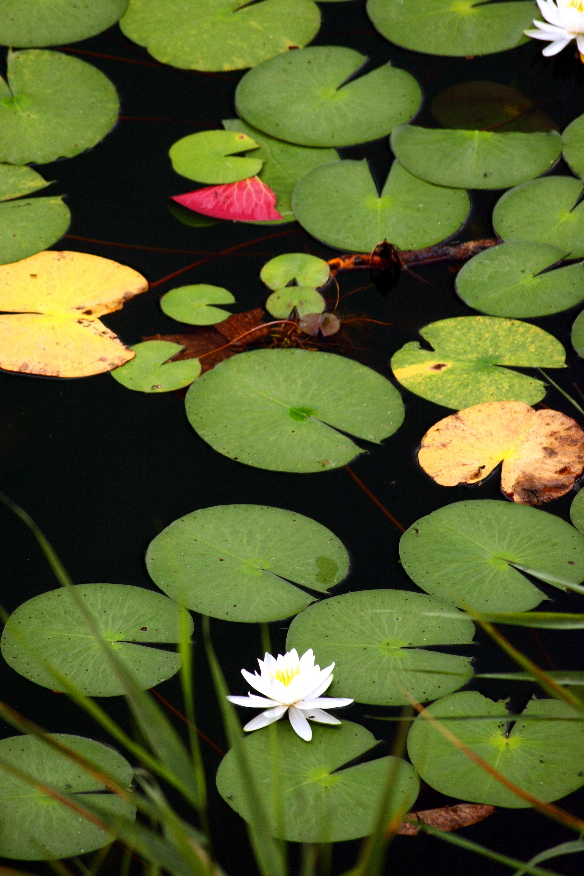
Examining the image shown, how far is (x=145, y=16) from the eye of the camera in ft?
Result: 10.4

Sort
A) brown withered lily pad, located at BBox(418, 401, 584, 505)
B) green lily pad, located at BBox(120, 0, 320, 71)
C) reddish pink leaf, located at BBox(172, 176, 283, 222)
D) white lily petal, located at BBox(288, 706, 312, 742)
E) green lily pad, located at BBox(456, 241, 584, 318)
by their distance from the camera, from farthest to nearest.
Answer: green lily pad, located at BBox(120, 0, 320, 71), reddish pink leaf, located at BBox(172, 176, 283, 222), green lily pad, located at BBox(456, 241, 584, 318), brown withered lily pad, located at BBox(418, 401, 584, 505), white lily petal, located at BBox(288, 706, 312, 742)

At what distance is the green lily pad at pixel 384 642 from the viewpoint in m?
1.62

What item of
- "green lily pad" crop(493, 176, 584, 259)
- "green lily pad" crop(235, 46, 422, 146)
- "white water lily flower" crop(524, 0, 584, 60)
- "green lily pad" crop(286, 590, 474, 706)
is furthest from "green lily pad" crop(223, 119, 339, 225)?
"green lily pad" crop(286, 590, 474, 706)

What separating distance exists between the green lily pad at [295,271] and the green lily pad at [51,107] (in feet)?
2.83

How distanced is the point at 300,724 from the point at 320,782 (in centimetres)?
11

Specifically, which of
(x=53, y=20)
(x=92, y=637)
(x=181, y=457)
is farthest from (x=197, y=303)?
(x=53, y=20)

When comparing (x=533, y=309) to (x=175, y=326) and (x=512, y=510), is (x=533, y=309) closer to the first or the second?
(x=512, y=510)

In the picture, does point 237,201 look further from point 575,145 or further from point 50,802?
point 50,802

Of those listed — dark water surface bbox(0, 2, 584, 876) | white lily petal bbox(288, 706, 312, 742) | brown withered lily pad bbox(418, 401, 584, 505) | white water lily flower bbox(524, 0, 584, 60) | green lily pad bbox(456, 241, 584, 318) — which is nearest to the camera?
white lily petal bbox(288, 706, 312, 742)

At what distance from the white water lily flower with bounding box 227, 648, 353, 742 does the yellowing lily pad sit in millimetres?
1004

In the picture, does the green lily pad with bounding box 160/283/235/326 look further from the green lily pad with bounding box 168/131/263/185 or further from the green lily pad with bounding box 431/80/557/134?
the green lily pad with bounding box 431/80/557/134

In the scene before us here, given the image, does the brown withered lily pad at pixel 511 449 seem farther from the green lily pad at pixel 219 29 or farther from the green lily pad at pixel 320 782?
the green lily pad at pixel 219 29

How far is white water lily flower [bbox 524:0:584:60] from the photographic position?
290 centimetres

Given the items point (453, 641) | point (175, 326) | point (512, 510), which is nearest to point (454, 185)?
point (175, 326)
